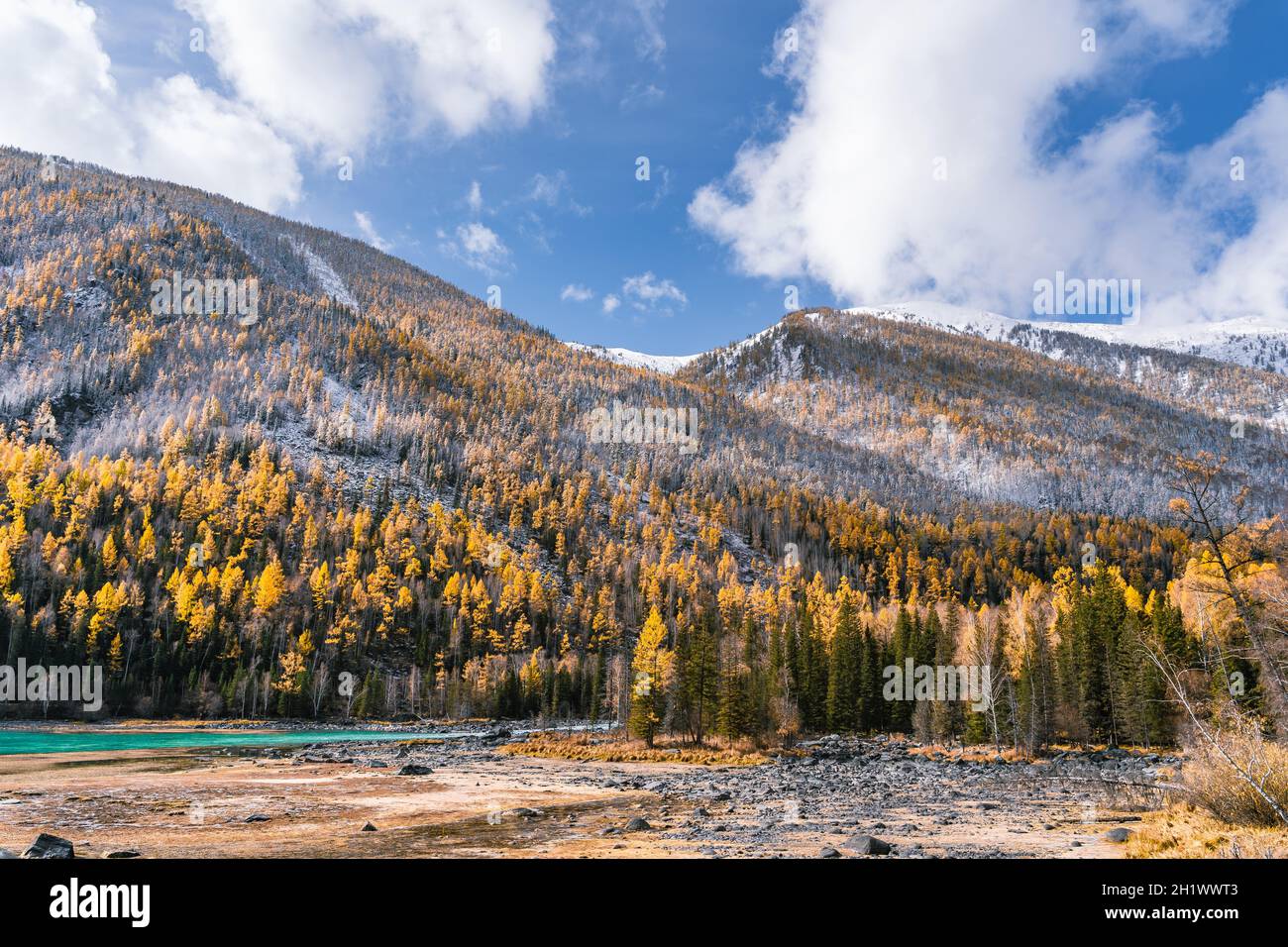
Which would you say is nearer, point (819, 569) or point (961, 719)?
point (961, 719)

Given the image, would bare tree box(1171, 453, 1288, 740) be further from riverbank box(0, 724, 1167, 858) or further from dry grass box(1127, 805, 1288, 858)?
riverbank box(0, 724, 1167, 858)

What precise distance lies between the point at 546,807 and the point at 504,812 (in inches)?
71.2

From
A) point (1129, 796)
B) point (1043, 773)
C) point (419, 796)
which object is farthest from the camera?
point (1043, 773)

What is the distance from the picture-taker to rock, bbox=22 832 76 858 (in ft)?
42.4

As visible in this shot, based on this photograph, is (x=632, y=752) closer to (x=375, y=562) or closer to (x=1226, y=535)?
(x=1226, y=535)

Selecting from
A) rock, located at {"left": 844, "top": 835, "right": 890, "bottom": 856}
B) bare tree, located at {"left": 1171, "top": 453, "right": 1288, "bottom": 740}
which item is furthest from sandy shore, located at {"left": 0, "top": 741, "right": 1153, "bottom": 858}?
bare tree, located at {"left": 1171, "top": 453, "right": 1288, "bottom": 740}

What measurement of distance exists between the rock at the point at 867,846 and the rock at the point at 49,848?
16.8 meters

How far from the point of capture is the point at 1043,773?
38.7 metres

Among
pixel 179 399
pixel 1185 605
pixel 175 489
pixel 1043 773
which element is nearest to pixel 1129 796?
pixel 1043 773

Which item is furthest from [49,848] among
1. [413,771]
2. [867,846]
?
[413,771]

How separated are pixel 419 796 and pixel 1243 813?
26098 mm

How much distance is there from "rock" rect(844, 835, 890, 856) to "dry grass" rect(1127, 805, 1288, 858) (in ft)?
15.9
